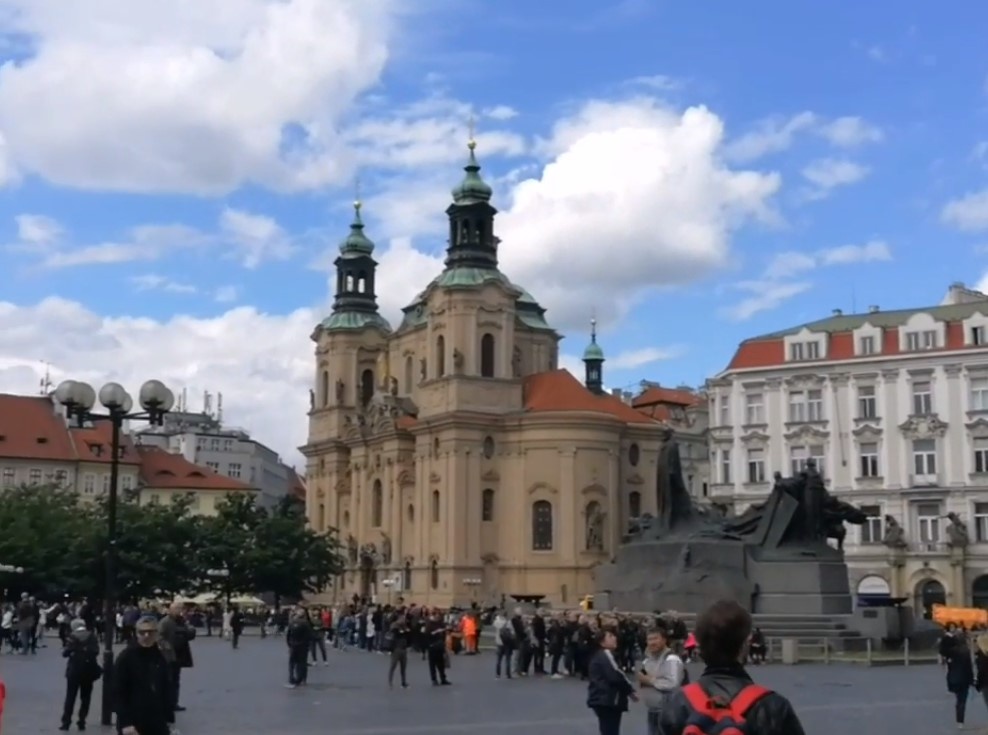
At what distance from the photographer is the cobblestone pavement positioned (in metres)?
18.6

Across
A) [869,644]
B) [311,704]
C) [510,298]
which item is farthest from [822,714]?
[510,298]

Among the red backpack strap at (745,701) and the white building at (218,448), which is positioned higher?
the white building at (218,448)

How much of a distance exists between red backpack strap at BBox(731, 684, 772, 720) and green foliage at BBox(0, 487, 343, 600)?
186 feet

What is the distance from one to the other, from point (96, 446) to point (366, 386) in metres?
20.0

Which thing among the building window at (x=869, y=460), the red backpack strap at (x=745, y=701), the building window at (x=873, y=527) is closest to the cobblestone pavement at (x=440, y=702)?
the red backpack strap at (x=745, y=701)

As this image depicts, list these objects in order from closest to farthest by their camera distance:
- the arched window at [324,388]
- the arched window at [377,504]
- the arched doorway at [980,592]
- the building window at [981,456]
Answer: the arched doorway at [980,592]
the building window at [981,456]
the arched window at [377,504]
the arched window at [324,388]

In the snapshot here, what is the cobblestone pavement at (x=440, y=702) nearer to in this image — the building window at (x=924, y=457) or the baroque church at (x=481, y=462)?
the building window at (x=924, y=457)

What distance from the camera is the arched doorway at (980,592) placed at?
205 ft

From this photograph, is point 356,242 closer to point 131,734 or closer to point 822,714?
point 822,714

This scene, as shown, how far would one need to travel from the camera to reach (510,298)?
8650 cm

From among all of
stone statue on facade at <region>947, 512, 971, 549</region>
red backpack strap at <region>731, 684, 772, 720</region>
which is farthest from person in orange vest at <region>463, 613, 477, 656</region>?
red backpack strap at <region>731, 684, 772, 720</region>

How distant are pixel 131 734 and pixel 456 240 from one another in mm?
80608

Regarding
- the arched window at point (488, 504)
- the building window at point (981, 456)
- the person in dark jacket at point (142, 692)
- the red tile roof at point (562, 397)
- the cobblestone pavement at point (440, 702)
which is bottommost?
the cobblestone pavement at point (440, 702)

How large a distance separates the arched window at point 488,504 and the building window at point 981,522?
31162 millimetres
